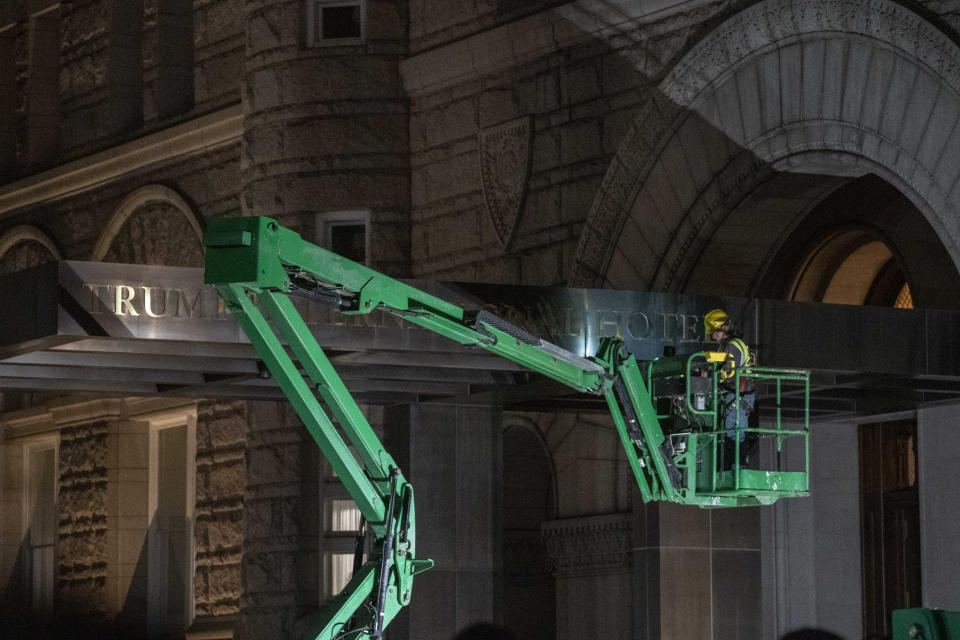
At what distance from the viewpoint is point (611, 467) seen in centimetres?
2558

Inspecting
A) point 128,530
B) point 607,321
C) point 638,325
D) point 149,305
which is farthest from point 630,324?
point 128,530


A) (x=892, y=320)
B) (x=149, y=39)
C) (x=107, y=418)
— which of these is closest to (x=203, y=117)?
(x=149, y=39)

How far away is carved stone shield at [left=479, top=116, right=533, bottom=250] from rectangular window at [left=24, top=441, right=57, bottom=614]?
47.5 feet

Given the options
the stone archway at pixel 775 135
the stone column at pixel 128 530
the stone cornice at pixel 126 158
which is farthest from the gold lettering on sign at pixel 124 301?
the stone column at pixel 128 530

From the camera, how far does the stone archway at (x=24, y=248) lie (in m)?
37.6

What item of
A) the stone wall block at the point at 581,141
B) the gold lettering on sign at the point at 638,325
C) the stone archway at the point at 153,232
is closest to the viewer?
the gold lettering on sign at the point at 638,325

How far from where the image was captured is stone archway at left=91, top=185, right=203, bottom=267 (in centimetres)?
3325

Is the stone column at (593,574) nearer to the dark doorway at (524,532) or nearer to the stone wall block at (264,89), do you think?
the dark doorway at (524,532)

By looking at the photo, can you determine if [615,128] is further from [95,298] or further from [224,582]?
[224,582]

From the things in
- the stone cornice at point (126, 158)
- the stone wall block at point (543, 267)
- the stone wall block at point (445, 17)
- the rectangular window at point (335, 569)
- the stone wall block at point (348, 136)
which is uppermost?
the stone wall block at point (445, 17)

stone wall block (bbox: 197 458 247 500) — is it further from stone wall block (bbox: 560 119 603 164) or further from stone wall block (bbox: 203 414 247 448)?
stone wall block (bbox: 560 119 603 164)

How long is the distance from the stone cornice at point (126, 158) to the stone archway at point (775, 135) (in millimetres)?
8835

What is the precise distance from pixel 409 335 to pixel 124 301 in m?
2.79

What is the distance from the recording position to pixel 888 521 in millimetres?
25094
